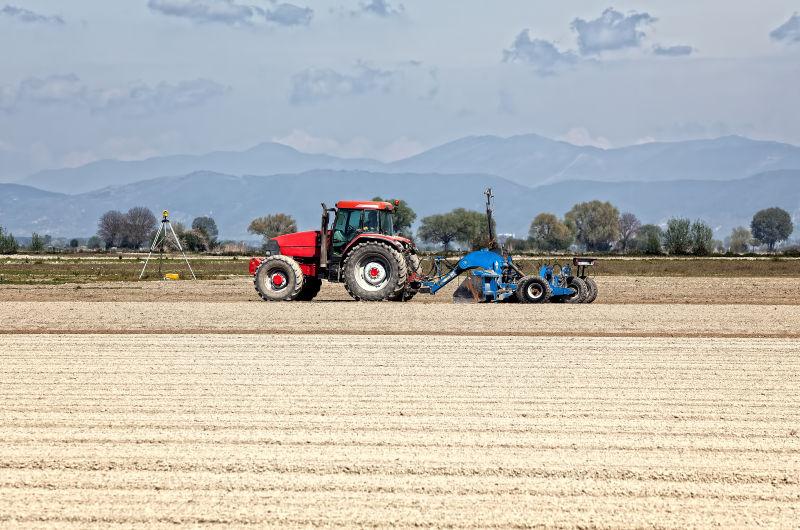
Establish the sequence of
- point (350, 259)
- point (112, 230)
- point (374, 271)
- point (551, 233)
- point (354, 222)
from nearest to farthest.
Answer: point (350, 259), point (374, 271), point (354, 222), point (112, 230), point (551, 233)

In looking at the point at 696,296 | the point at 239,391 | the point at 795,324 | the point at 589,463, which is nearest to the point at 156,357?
the point at 239,391

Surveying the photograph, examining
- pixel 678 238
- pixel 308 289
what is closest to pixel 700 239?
pixel 678 238

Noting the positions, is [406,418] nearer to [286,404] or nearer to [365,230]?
[286,404]

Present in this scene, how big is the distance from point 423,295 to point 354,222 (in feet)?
22.0

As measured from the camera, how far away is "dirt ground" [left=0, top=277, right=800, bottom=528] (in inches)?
325

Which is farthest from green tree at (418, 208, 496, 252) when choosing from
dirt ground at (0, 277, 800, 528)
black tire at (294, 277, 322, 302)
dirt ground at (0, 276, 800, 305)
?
dirt ground at (0, 277, 800, 528)

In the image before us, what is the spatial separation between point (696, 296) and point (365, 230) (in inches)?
430

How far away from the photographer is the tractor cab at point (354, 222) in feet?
82.9

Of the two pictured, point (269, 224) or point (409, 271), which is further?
point (269, 224)

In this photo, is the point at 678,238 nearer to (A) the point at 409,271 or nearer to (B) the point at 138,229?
(A) the point at 409,271

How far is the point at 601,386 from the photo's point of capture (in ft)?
44.8

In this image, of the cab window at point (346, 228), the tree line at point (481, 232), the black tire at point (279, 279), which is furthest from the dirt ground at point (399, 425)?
the tree line at point (481, 232)

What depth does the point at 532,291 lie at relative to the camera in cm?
2580

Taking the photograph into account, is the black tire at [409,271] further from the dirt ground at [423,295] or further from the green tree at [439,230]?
the green tree at [439,230]
